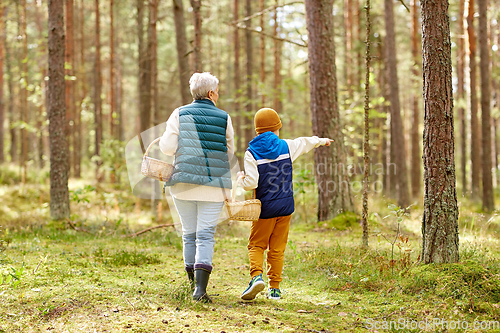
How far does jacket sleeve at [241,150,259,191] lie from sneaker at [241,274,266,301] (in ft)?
3.15

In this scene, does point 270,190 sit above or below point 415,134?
below

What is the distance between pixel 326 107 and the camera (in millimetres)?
8258

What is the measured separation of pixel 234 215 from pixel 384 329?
5.57 ft

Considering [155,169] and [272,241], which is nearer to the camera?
[155,169]

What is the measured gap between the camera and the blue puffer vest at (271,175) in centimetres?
405

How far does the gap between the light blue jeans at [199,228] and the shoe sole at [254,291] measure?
0.48 metres

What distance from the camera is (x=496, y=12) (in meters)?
18.6

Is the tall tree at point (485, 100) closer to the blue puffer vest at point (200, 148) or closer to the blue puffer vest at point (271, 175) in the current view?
the blue puffer vest at point (271, 175)

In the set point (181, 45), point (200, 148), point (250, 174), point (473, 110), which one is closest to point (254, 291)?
point (250, 174)

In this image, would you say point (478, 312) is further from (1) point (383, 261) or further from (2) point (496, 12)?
(2) point (496, 12)

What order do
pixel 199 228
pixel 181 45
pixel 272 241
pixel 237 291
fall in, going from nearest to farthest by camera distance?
pixel 199 228 → pixel 272 241 → pixel 237 291 → pixel 181 45

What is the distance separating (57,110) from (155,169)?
5.58 metres

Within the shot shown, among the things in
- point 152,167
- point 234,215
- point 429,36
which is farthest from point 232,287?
point 429,36

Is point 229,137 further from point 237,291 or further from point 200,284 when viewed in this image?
point 237,291
